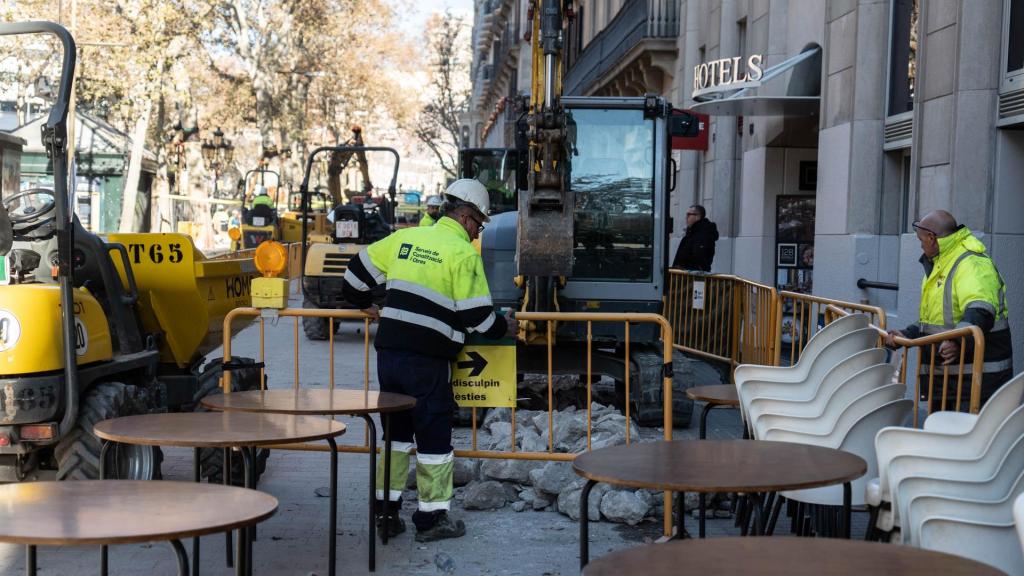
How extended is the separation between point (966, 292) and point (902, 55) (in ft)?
21.2

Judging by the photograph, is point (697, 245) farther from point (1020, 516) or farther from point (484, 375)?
point (1020, 516)

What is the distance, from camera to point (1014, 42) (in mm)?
10414

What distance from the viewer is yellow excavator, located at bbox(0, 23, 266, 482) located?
6328mm

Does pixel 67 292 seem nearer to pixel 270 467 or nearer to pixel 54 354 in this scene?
pixel 54 354

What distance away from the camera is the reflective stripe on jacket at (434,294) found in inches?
259

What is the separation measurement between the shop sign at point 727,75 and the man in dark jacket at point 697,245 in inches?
69.4

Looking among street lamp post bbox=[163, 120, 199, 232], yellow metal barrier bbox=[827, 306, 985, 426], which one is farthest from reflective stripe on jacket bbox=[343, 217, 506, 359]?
street lamp post bbox=[163, 120, 199, 232]

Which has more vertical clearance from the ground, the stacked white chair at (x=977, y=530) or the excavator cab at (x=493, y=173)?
the excavator cab at (x=493, y=173)

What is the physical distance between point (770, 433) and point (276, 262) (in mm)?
3338

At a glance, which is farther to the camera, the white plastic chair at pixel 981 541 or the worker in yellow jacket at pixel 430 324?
the worker in yellow jacket at pixel 430 324

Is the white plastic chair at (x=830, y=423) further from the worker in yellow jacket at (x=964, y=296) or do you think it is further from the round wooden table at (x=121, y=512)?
the round wooden table at (x=121, y=512)

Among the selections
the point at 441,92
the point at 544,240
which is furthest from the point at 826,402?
the point at 441,92

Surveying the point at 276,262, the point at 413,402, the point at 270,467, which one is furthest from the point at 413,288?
the point at 270,467

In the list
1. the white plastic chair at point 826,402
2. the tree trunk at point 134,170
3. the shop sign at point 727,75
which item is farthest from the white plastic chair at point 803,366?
the tree trunk at point 134,170
